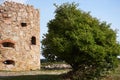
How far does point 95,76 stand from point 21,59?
8854 millimetres

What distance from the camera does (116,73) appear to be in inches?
706

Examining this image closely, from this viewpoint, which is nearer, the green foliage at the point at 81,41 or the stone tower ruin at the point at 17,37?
the green foliage at the point at 81,41

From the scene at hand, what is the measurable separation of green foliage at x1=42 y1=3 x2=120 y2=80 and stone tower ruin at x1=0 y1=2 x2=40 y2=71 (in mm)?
6930

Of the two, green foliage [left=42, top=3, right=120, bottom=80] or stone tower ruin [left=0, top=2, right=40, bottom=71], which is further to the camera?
stone tower ruin [left=0, top=2, right=40, bottom=71]

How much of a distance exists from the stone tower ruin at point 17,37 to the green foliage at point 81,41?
693 cm

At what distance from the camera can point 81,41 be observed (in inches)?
644

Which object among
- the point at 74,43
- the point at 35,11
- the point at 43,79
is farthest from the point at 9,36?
the point at 74,43

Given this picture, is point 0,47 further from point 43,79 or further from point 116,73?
point 116,73

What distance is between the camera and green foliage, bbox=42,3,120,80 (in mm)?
16297

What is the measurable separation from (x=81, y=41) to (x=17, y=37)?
9081 mm

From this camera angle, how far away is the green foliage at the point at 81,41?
53.5 ft

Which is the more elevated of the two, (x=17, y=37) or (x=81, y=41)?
(x=17, y=37)

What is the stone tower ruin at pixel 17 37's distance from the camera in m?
24.0

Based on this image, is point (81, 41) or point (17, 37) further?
point (17, 37)
